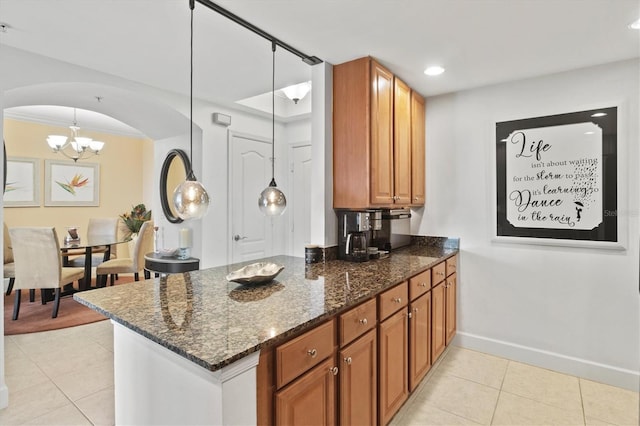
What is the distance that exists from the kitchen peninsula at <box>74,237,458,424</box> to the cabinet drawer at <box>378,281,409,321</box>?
52 millimetres

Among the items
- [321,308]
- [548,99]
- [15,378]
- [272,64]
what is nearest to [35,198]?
[15,378]

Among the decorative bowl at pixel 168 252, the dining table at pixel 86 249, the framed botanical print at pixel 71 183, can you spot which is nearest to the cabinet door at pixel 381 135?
the decorative bowl at pixel 168 252

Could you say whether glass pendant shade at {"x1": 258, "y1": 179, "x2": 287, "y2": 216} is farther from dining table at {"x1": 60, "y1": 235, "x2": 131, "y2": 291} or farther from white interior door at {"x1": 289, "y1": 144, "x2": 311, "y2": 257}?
dining table at {"x1": 60, "y1": 235, "x2": 131, "y2": 291}

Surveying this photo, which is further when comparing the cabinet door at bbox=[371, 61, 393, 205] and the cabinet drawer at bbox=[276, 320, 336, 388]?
the cabinet door at bbox=[371, 61, 393, 205]

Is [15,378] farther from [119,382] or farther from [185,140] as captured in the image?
[185,140]

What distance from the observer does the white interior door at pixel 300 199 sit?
452 cm

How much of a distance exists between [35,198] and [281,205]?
516cm

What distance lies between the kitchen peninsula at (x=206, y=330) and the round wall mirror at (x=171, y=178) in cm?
210

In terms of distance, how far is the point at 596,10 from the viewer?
1.88 metres

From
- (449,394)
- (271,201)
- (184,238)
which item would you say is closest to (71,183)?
(184,238)

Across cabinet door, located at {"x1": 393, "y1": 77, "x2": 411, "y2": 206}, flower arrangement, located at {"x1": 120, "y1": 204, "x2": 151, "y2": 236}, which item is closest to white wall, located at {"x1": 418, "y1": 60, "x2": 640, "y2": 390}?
cabinet door, located at {"x1": 393, "y1": 77, "x2": 411, "y2": 206}

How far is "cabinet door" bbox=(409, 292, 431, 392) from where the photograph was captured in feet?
7.39

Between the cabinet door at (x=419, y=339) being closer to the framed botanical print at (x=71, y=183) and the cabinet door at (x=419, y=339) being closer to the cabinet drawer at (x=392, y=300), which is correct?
the cabinet drawer at (x=392, y=300)

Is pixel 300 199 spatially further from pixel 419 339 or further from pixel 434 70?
pixel 419 339
